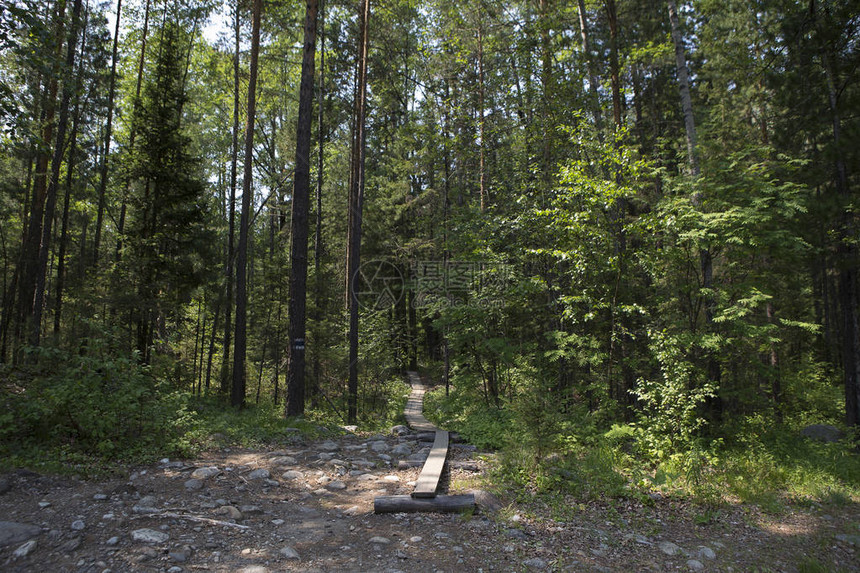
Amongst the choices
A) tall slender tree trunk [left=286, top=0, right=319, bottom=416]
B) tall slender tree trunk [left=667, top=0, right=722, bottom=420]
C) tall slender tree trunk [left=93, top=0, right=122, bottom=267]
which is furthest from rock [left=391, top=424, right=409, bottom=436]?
tall slender tree trunk [left=93, top=0, right=122, bottom=267]

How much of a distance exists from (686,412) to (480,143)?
1220cm

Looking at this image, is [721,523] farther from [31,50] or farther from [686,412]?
[31,50]

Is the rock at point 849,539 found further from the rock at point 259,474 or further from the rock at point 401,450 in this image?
the rock at point 259,474

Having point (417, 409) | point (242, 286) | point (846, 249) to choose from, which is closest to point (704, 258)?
point (846, 249)

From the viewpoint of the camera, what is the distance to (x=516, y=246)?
37.5ft

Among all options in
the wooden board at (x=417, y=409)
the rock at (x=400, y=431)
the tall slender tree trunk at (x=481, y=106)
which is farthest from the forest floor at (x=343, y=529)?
the tall slender tree trunk at (x=481, y=106)

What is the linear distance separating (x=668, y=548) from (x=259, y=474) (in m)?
4.82

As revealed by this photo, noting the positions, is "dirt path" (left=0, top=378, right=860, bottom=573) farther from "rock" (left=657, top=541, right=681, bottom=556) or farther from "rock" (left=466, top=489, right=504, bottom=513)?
"rock" (left=466, top=489, right=504, bottom=513)

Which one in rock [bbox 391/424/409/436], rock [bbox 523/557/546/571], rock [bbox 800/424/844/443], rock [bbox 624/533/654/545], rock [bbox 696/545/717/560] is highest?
rock [bbox 523/557/546/571]

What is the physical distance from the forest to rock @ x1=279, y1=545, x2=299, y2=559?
334 centimetres

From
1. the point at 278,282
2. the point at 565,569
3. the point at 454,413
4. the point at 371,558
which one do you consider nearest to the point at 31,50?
the point at 371,558

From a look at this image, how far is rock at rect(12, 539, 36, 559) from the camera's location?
3219 mm

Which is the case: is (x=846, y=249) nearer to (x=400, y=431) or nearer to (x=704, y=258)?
(x=704, y=258)

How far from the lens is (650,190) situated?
1354 centimetres
